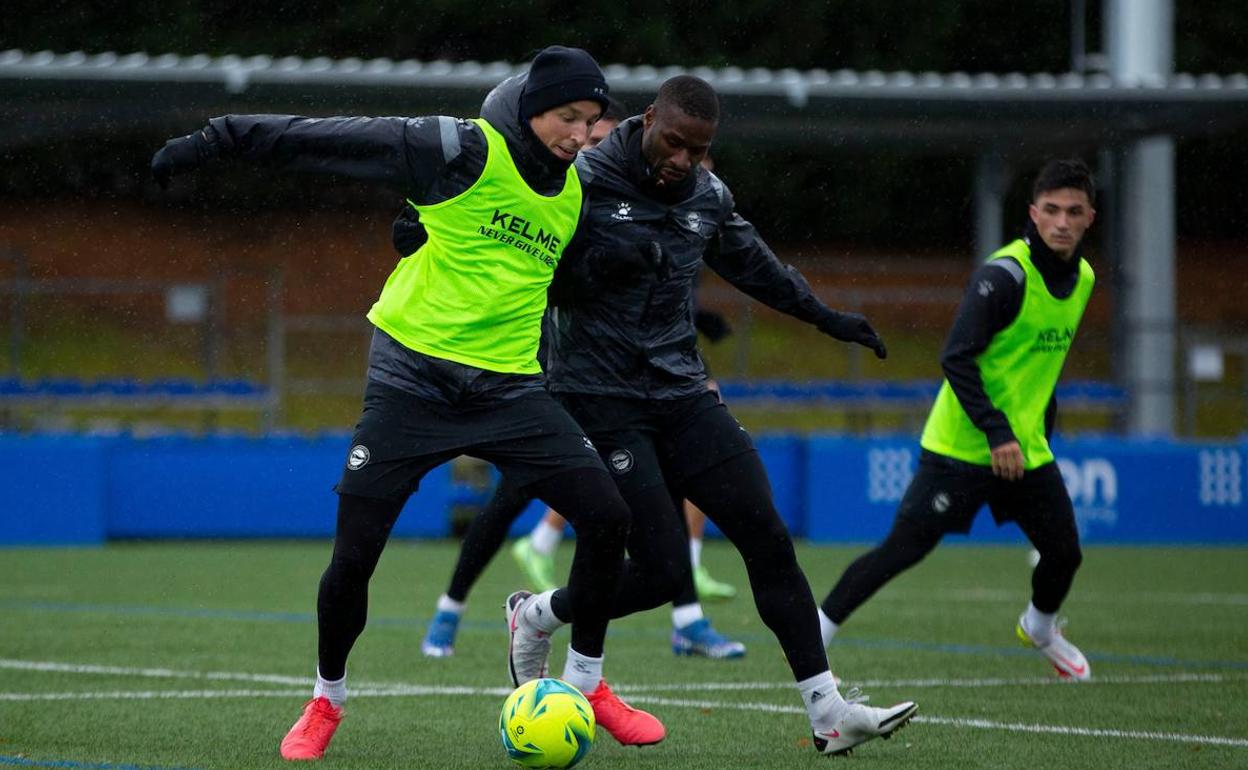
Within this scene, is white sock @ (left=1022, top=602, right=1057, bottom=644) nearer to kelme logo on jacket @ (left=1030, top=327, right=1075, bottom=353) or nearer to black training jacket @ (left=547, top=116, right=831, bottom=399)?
kelme logo on jacket @ (left=1030, top=327, right=1075, bottom=353)

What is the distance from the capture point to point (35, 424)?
837 inches

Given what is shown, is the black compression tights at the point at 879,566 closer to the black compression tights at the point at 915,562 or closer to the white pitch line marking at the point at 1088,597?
the black compression tights at the point at 915,562

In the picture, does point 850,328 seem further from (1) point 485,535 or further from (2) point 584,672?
(1) point 485,535

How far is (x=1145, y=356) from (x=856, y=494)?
433 cm

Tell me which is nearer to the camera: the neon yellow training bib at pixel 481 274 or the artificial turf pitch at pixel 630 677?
the neon yellow training bib at pixel 481 274

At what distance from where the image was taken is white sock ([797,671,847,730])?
5656mm

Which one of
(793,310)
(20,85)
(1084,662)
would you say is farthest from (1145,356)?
(793,310)

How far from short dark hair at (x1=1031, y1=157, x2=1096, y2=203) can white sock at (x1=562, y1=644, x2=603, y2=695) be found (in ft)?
9.44

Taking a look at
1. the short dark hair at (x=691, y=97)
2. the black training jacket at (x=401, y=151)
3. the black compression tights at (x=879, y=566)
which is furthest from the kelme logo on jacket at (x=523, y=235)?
the black compression tights at (x=879, y=566)

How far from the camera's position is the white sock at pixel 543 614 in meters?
6.26

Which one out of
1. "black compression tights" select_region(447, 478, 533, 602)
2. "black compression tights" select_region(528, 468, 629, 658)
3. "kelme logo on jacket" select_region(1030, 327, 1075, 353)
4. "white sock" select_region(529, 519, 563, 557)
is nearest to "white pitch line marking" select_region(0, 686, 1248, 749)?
"black compression tights" select_region(447, 478, 533, 602)

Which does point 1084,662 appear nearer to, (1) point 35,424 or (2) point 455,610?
(2) point 455,610

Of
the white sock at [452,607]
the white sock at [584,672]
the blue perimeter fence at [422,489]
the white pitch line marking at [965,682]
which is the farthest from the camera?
the blue perimeter fence at [422,489]

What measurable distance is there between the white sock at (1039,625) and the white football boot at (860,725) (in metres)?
2.29
